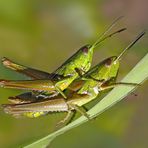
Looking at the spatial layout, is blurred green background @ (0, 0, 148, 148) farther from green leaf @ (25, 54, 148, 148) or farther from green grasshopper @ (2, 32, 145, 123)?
green leaf @ (25, 54, 148, 148)

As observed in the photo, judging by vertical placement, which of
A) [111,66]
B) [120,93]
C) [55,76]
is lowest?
[120,93]

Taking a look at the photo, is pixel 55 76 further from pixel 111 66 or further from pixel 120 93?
pixel 120 93

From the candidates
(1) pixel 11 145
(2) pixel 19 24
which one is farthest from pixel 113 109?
(2) pixel 19 24

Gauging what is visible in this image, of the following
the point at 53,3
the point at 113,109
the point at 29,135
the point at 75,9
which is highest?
the point at 53,3

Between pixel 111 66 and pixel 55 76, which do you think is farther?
pixel 55 76

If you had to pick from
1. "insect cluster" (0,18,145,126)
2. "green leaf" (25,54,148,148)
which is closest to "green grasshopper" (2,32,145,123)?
"insect cluster" (0,18,145,126)

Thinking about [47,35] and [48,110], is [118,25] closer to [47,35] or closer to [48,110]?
[47,35]

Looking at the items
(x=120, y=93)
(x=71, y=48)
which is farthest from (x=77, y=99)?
(x=71, y=48)
